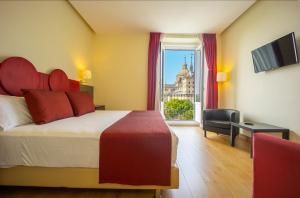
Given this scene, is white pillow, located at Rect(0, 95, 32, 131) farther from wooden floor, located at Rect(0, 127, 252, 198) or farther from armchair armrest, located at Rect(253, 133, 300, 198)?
armchair armrest, located at Rect(253, 133, 300, 198)

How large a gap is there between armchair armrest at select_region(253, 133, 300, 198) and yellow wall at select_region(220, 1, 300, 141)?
1.88 meters

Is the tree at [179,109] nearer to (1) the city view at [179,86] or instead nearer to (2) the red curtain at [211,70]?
(1) the city view at [179,86]

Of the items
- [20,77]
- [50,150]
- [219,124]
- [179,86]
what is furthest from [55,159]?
[179,86]

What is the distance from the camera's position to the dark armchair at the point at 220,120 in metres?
3.73

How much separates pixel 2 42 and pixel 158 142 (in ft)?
7.24

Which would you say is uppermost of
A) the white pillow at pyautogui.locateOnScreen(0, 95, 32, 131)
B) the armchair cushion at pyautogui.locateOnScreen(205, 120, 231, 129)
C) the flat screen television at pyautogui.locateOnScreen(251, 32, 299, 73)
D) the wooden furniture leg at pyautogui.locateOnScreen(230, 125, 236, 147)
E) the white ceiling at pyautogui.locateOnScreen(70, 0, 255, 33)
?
the white ceiling at pyautogui.locateOnScreen(70, 0, 255, 33)

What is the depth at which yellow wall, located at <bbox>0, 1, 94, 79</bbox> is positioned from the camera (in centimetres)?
222

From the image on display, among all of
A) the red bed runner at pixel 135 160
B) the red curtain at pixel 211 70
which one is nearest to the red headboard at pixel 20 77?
the red bed runner at pixel 135 160

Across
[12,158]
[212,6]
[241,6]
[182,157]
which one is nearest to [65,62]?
[12,158]

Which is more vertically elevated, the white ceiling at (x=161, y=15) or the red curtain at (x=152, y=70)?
the white ceiling at (x=161, y=15)

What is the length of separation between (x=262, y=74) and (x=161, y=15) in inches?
97.3

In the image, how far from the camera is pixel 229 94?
15.7 feet

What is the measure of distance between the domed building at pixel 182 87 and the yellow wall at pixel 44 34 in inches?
129

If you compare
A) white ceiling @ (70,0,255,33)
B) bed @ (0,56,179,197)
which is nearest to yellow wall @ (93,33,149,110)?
white ceiling @ (70,0,255,33)
